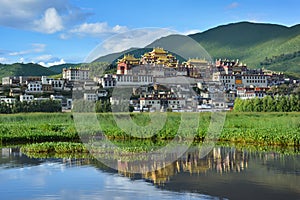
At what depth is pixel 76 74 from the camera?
2247 inches

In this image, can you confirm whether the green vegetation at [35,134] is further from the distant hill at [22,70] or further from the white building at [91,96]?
the distant hill at [22,70]

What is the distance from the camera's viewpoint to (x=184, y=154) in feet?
56.2

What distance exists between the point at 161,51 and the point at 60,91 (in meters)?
13.2

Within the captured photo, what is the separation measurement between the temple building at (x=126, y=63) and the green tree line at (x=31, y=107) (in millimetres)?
13750

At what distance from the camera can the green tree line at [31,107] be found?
39125 millimetres

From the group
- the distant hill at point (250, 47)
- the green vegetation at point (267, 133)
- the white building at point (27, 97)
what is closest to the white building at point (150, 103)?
the white building at point (27, 97)

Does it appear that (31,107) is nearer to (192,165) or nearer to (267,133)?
(267,133)

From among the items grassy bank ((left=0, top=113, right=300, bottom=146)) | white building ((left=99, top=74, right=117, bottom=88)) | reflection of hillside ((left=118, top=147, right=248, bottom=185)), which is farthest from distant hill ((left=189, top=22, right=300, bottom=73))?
reflection of hillside ((left=118, top=147, right=248, bottom=185))

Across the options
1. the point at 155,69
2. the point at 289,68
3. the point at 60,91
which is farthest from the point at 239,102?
the point at 289,68

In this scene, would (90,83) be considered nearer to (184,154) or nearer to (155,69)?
(155,69)

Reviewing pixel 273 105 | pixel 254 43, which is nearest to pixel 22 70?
pixel 273 105

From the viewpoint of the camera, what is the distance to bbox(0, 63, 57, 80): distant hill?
87919 millimetres

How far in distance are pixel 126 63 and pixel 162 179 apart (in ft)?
144

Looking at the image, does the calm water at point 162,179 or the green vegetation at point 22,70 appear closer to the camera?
the calm water at point 162,179
